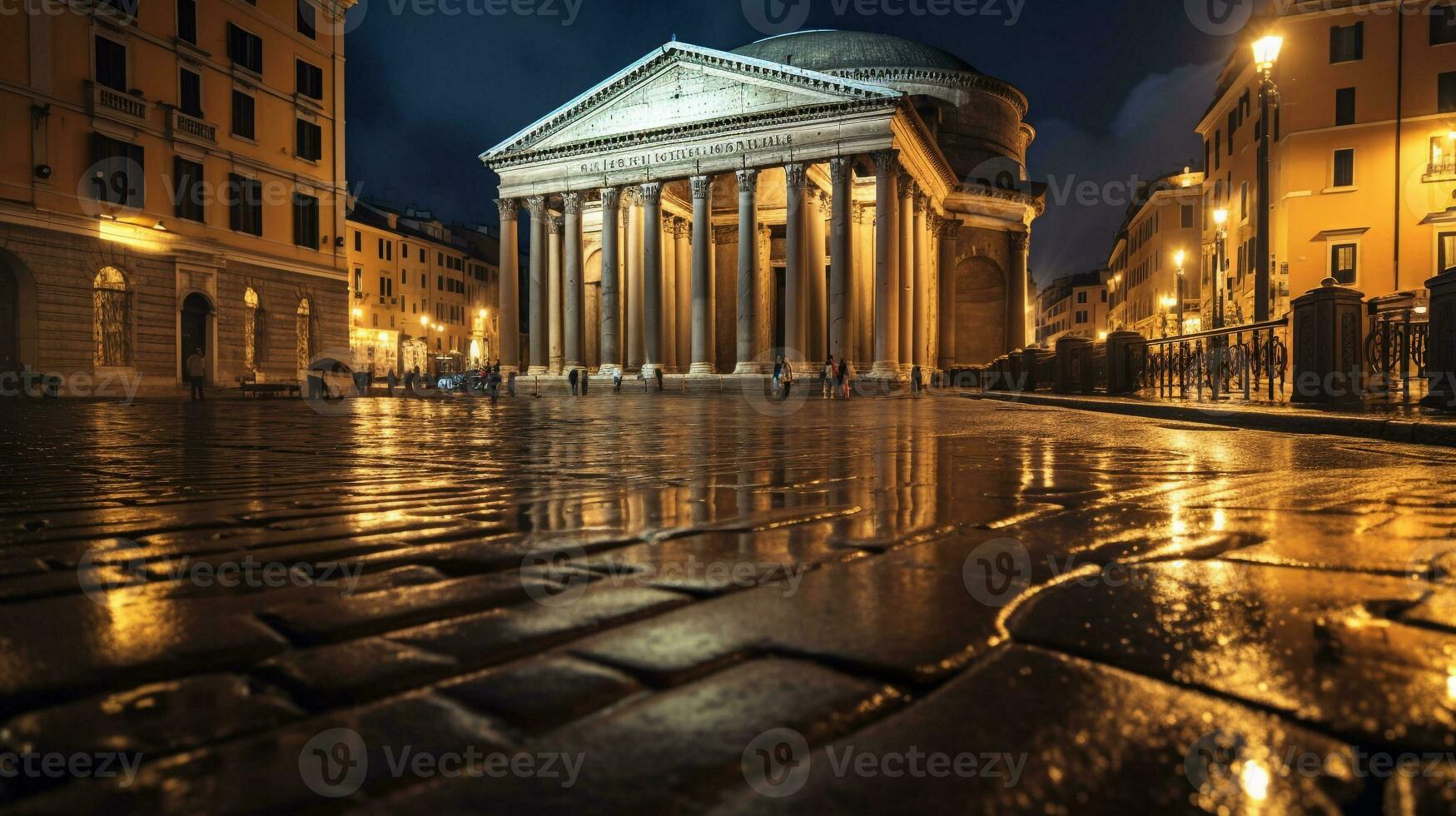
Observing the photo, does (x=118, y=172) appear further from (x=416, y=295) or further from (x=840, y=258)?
(x=416, y=295)

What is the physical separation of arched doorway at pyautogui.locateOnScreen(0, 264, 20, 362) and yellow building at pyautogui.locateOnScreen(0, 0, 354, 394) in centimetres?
4

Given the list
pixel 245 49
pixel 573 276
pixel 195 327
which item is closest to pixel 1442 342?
pixel 195 327

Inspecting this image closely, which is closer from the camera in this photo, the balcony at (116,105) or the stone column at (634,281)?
the balcony at (116,105)

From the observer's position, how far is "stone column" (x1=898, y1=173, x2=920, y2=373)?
120 feet

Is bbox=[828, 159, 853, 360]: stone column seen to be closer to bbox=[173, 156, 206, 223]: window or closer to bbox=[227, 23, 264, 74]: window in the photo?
bbox=[227, 23, 264, 74]: window

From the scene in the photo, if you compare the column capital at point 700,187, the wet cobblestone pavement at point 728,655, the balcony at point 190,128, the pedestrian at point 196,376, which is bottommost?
the wet cobblestone pavement at point 728,655

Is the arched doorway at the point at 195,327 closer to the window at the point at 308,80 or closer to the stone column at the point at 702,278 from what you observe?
the window at the point at 308,80

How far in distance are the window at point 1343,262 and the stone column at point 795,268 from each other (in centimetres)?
2216

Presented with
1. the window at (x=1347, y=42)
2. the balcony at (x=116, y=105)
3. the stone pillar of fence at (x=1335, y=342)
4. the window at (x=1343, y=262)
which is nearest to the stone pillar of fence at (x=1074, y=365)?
the stone pillar of fence at (x=1335, y=342)

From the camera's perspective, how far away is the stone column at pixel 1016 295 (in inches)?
1908

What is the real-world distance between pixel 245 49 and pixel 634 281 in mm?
17822

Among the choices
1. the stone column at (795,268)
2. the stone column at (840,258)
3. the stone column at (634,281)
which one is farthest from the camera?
the stone column at (634,281)

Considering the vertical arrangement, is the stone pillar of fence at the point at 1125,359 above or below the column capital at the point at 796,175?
below

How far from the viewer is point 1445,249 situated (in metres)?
32.0
